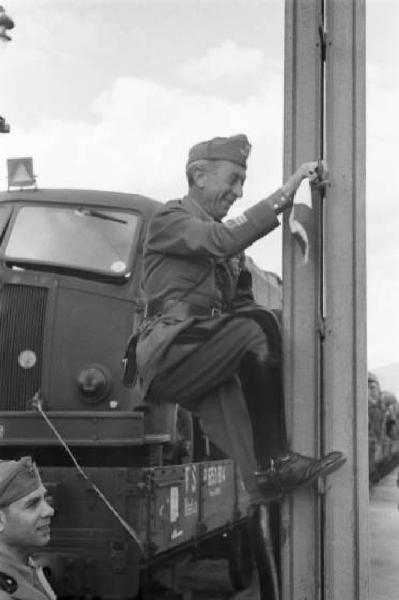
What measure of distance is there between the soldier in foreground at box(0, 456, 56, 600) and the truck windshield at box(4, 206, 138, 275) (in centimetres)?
317

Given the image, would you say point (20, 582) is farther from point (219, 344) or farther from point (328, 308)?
point (328, 308)

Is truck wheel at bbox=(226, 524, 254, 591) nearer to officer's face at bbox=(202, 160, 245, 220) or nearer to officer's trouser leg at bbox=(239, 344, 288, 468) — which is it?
officer's trouser leg at bbox=(239, 344, 288, 468)

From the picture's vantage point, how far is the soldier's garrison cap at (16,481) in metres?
2.93

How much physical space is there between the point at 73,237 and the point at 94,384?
2.70 feet

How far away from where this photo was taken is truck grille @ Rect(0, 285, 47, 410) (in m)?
6.26

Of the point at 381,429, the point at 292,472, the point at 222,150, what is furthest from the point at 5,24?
the point at 381,429

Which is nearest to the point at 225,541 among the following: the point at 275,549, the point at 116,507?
the point at 116,507

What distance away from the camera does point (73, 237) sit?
6.07 metres

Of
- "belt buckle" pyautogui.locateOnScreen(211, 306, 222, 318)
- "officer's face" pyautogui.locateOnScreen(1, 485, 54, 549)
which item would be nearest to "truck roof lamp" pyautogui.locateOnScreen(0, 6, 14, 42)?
"belt buckle" pyautogui.locateOnScreen(211, 306, 222, 318)

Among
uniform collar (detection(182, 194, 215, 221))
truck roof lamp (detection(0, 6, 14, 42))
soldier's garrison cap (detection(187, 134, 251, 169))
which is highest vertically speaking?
truck roof lamp (detection(0, 6, 14, 42))

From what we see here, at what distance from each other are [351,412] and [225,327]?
Answer: 1.34ft

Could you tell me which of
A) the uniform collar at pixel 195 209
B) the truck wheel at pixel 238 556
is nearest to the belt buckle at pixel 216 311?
the uniform collar at pixel 195 209

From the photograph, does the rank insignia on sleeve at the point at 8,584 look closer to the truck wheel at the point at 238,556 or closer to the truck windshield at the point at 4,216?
the truck windshield at the point at 4,216

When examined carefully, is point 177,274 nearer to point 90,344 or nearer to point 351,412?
point 351,412
